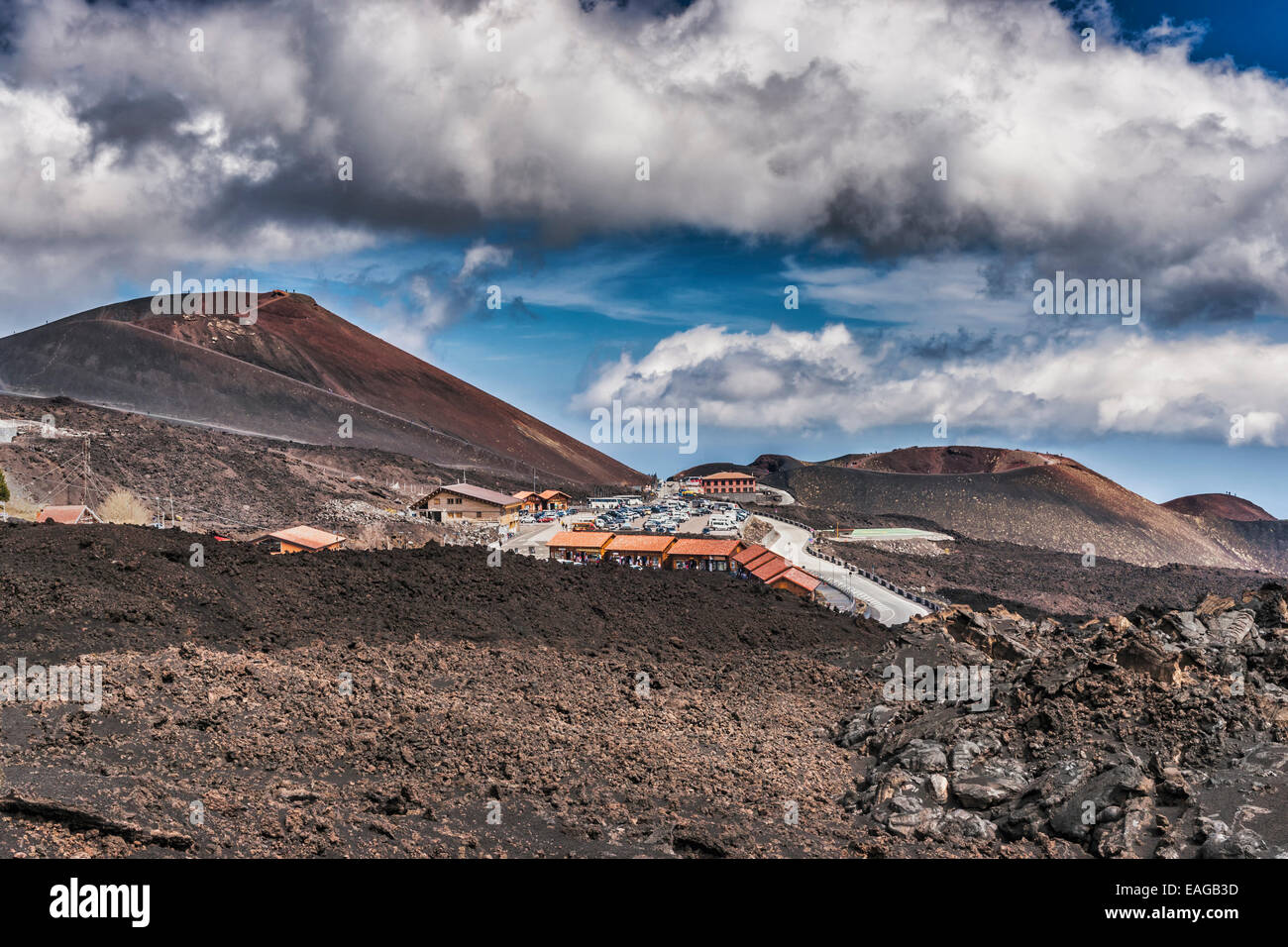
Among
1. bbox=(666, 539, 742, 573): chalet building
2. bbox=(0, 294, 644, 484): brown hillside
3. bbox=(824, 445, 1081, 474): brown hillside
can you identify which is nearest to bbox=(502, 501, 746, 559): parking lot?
bbox=(666, 539, 742, 573): chalet building

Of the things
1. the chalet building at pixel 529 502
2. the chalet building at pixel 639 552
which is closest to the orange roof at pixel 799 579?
the chalet building at pixel 639 552

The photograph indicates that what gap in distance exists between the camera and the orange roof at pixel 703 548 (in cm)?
4088

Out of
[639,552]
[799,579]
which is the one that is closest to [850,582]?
[799,579]

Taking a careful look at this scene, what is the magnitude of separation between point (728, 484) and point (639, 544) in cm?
5400

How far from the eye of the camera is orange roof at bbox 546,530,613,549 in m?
43.9

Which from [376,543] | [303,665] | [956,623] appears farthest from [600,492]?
[303,665]

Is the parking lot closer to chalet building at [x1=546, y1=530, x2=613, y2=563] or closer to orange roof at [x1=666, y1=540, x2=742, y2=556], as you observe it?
chalet building at [x1=546, y1=530, x2=613, y2=563]

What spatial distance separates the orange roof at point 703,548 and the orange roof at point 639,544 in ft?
1.88

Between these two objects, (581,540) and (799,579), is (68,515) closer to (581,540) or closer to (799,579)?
(581,540)

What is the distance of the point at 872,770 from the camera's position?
1514 centimetres

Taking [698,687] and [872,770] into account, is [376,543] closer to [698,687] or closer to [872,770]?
[698,687]

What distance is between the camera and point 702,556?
4059 cm

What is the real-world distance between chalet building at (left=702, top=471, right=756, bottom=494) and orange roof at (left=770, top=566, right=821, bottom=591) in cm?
5545

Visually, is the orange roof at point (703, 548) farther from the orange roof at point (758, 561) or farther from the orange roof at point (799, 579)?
the orange roof at point (799, 579)
